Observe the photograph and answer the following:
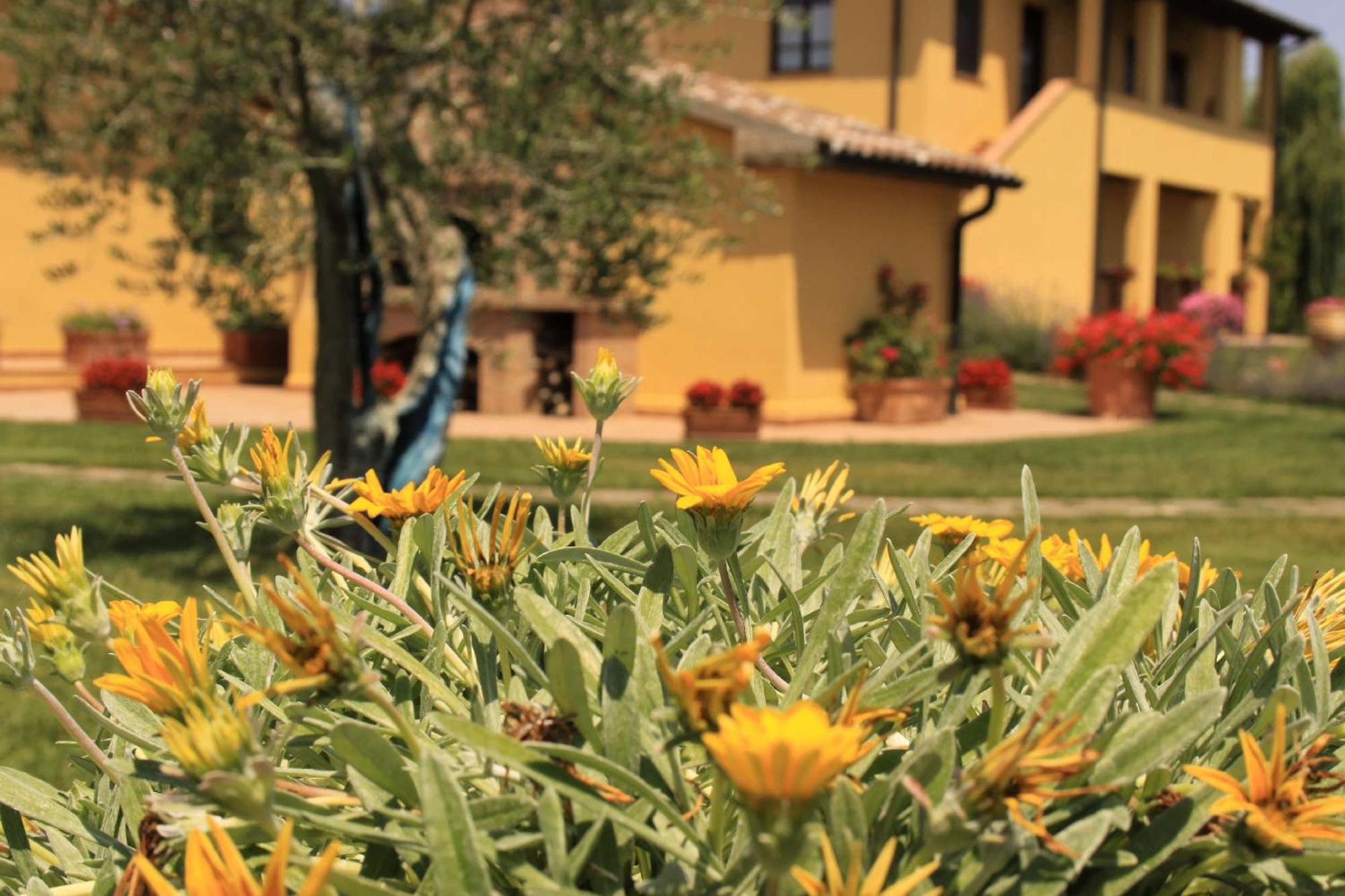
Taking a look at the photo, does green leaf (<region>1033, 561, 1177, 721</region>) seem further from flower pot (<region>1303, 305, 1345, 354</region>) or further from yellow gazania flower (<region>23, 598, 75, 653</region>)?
→ flower pot (<region>1303, 305, 1345, 354</region>)

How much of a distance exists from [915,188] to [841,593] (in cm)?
1552

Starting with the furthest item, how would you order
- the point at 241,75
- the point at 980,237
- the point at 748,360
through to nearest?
the point at 980,237 < the point at 748,360 < the point at 241,75

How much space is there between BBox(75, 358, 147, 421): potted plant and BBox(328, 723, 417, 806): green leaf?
12.7 meters

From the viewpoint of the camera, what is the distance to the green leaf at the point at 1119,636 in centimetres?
97

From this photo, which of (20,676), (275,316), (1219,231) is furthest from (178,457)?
(1219,231)

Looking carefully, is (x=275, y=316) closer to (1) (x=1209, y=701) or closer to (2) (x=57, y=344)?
(1) (x=1209, y=701)

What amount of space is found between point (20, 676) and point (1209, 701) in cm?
90

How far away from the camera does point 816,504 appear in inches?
63.2

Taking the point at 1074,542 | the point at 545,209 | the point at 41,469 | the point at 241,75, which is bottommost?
the point at 41,469

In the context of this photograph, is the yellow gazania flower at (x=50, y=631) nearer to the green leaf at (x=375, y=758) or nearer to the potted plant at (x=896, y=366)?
the green leaf at (x=375, y=758)

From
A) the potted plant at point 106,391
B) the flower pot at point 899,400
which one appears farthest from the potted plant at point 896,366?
the potted plant at point 106,391

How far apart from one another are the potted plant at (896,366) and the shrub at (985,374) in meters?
1.29

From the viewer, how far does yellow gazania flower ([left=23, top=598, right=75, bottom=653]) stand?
1121 mm

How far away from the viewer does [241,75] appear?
580cm
